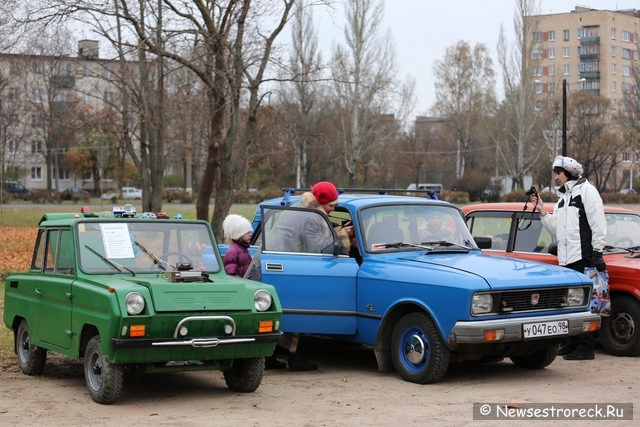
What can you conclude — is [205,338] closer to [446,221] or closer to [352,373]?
[352,373]

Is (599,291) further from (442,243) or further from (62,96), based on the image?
(62,96)

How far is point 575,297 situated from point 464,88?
8335 cm

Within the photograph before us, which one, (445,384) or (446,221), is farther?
(446,221)

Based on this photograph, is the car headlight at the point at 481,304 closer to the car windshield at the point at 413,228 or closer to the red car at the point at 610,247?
the car windshield at the point at 413,228

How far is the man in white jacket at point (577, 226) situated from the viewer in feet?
32.2

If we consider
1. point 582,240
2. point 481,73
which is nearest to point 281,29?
point 582,240

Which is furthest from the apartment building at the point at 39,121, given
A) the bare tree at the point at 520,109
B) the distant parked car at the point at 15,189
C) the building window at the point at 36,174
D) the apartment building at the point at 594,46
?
the apartment building at the point at 594,46

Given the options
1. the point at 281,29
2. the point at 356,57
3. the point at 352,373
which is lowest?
the point at 352,373

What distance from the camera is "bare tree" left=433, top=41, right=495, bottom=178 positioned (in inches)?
3506

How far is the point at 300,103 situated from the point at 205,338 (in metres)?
65.3

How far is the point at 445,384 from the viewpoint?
8.43m

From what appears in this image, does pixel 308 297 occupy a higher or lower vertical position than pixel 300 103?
lower

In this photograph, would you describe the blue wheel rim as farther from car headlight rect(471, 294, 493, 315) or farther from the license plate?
the license plate

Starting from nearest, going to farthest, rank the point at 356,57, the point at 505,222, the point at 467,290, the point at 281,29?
1. the point at 467,290
2. the point at 505,222
3. the point at 281,29
4. the point at 356,57
